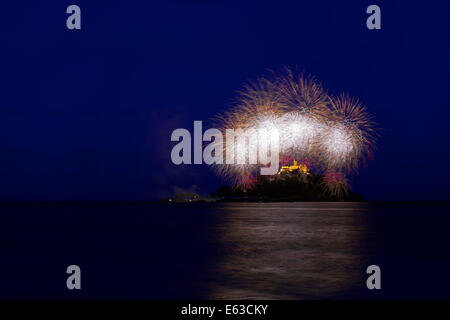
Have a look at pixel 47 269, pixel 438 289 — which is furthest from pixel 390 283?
pixel 47 269

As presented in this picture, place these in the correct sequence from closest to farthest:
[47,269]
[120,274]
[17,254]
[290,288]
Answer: [290,288] → [120,274] → [47,269] → [17,254]

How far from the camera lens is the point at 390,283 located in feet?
81.8

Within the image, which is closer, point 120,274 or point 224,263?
point 120,274

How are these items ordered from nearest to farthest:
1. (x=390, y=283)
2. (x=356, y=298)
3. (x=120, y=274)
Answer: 1. (x=356, y=298)
2. (x=390, y=283)
3. (x=120, y=274)

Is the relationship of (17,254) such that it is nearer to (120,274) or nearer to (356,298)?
(120,274)

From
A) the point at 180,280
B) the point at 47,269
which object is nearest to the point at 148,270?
the point at 180,280
